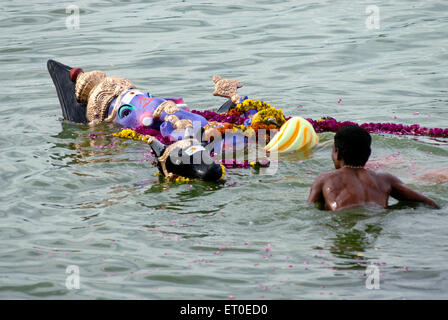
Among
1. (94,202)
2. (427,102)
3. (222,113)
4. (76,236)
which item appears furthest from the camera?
(427,102)

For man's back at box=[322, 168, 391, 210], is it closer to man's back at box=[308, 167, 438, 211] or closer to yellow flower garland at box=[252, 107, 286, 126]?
man's back at box=[308, 167, 438, 211]

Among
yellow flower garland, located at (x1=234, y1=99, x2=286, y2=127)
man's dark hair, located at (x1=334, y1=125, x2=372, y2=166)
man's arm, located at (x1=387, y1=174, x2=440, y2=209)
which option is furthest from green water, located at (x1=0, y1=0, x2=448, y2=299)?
yellow flower garland, located at (x1=234, y1=99, x2=286, y2=127)

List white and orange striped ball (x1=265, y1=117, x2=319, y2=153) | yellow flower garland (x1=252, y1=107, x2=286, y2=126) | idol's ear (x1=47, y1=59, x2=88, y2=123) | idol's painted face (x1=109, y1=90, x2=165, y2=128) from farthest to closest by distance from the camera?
idol's ear (x1=47, y1=59, x2=88, y2=123), idol's painted face (x1=109, y1=90, x2=165, y2=128), yellow flower garland (x1=252, y1=107, x2=286, y2=126), white and orange striped ball (x1=265, y1=117, x2=319, y2=153)

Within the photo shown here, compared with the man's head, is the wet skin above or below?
below

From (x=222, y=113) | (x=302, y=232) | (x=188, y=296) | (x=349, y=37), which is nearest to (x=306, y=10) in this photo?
(x=349, y=37)

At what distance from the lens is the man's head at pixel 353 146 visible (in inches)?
246

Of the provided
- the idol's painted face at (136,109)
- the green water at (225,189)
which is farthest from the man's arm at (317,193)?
the idol's painted face at (136,109)

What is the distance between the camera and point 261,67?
1372cm

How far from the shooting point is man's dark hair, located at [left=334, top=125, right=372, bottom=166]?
20.5ft

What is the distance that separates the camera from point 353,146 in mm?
6230

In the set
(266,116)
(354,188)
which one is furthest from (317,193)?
(266,116)

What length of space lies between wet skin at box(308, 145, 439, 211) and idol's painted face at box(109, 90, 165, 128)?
11.0ft
